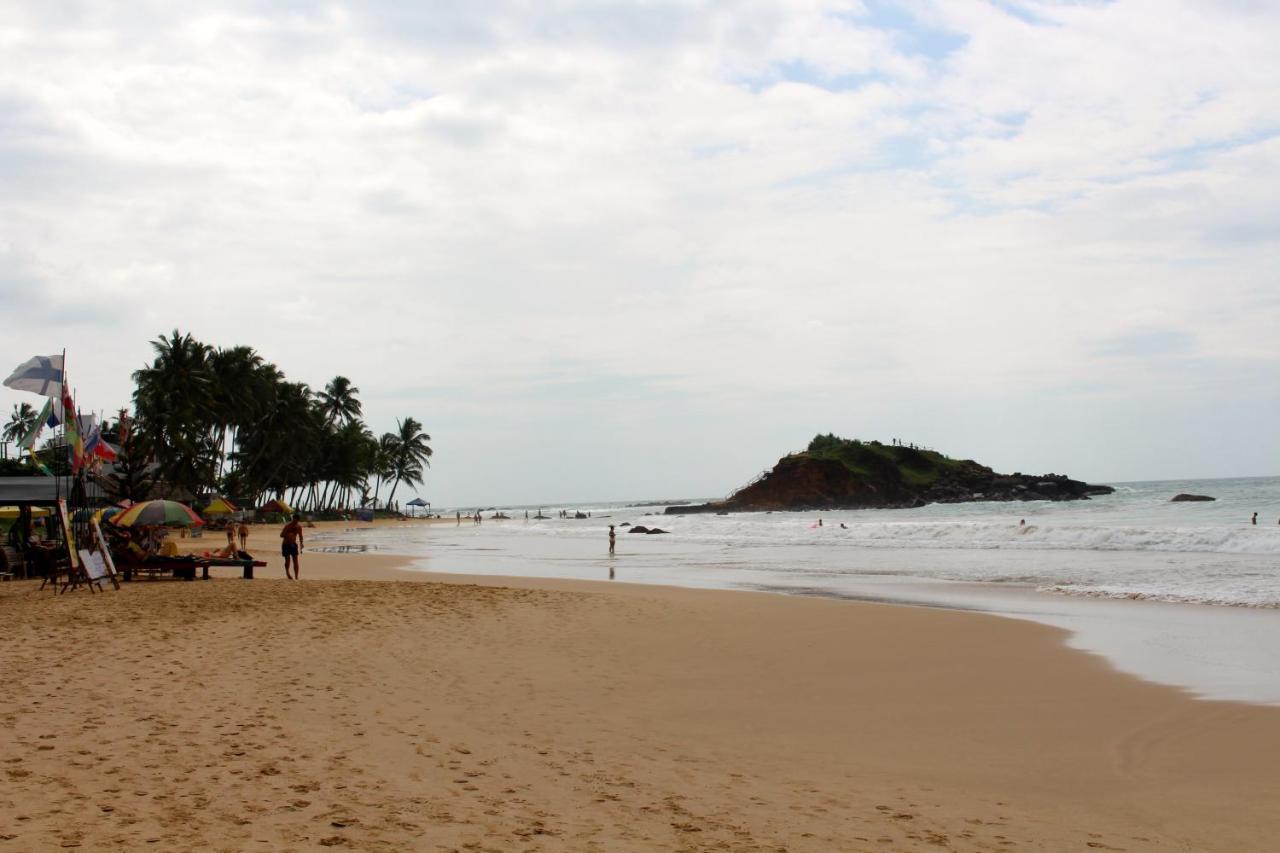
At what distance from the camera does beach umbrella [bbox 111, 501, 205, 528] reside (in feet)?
69.4

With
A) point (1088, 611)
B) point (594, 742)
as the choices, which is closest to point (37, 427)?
point (594, 742)

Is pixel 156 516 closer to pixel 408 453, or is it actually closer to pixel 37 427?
pixel 37 427

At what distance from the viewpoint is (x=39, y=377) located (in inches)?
851

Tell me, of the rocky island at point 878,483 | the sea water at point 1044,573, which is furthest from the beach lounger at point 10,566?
the rocky island at point 878,483

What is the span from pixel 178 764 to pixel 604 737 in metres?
2.85

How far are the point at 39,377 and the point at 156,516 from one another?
4.09 m

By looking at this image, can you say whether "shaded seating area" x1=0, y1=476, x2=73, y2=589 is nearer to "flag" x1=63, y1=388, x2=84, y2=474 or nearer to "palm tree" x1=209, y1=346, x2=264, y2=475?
"flag" x1=63, y1=388, x2=84, y2=474

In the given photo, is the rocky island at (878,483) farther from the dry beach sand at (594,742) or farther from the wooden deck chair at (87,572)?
the dry beach sand at (594,742)

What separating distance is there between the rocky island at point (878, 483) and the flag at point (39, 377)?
8372 centimetres

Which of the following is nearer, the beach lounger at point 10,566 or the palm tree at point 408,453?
the beach lounger at point 10,566

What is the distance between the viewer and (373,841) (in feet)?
15.1

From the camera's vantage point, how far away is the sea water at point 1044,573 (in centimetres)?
1186

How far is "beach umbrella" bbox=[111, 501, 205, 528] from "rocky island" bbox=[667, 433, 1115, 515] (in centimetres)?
8304

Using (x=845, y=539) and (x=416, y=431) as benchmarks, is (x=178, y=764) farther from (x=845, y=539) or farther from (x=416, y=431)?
(x=416, y=431)
